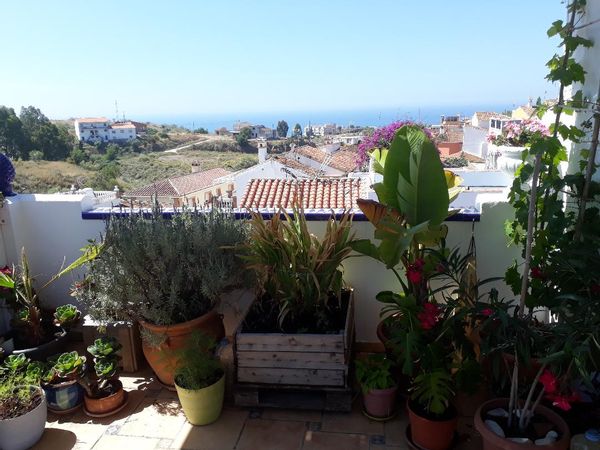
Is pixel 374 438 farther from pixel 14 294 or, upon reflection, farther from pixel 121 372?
pixel 14 294

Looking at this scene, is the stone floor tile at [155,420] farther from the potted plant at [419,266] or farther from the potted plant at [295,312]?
the potted plant at [419,266]

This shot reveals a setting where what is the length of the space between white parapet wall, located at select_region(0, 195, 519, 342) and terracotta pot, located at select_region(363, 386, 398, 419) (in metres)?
0.77

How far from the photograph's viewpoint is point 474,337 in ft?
8.47

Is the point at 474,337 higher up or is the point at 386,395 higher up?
the point at 474,337

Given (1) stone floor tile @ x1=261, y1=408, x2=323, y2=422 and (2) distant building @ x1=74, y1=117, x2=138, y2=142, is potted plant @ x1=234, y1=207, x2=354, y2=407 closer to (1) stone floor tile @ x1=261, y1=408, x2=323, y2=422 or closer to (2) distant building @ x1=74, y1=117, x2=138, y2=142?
(1) stone floor tile @ x1=261, y1=408, x2=323, y2=422

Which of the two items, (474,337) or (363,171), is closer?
(474,337)

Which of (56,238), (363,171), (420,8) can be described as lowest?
(363,171)

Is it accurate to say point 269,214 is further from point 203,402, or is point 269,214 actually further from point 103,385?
point 103,385

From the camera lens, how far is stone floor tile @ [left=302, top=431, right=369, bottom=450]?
2.40 m

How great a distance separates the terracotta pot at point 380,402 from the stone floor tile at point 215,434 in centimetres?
74

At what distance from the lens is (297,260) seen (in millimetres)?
2727

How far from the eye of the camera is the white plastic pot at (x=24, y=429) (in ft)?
7.69

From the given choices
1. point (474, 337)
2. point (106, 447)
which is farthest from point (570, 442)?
point (106, 447)

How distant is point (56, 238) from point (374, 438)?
9.23 feet
